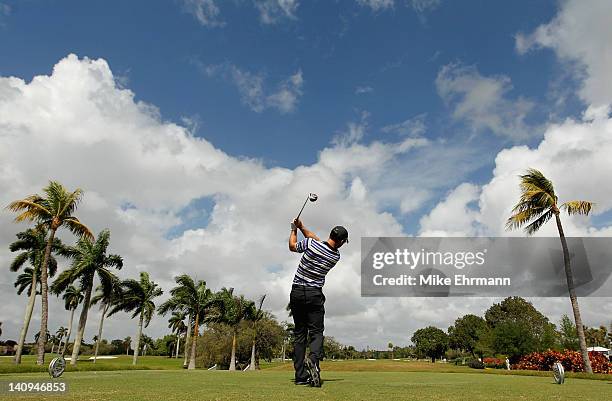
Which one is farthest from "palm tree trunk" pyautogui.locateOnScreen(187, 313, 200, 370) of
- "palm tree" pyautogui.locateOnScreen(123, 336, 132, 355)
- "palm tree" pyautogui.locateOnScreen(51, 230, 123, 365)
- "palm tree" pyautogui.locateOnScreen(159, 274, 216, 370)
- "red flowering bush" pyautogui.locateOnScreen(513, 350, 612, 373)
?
"palm tree" pyautogui.locateOnScreen(123, 336, 132, 355)

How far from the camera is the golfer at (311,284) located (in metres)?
6.75

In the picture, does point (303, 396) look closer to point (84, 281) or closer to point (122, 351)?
point (84, 281)

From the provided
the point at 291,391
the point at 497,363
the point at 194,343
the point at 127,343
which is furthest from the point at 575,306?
the point at 127,343

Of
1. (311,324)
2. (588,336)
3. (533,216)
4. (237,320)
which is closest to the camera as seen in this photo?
(311,324)

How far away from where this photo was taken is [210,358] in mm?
70250

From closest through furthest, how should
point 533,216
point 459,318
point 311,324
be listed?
point 311,324, point 533,216, point 459,318

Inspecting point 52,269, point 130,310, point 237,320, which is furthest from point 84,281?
point 237,320

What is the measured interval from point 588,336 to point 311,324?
145959mm

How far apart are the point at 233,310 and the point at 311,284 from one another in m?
61.5

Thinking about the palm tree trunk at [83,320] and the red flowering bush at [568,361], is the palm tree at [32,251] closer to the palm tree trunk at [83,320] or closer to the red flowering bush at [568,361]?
the palm tree trunk at [83,320]

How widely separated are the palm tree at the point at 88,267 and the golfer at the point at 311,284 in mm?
43817

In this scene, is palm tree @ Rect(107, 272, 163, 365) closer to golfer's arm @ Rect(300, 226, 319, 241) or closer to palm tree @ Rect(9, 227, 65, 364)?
palm tree @ Rect(9, 227, 65, 364)

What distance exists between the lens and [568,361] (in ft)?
106

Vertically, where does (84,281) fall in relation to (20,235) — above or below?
below
